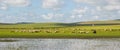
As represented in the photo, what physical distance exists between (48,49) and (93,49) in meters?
5.34

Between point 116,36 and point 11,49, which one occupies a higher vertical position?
point 11,49

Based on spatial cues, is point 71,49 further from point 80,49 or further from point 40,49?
point 40,49

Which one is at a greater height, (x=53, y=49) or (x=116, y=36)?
(x=53, y=49)

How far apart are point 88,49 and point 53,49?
13.6ft

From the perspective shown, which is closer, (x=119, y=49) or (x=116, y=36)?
→ (x=119, y=49)

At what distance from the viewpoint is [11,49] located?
40750 mm

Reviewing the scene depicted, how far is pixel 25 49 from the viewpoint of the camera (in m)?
41.3

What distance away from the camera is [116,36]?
68.1 m

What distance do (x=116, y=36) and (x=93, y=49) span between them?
27.2 metres

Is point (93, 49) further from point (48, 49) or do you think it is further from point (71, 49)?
point (48, 49)

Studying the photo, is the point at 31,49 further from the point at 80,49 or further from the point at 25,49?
the point at 80,49

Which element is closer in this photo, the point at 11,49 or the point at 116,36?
the point at 11,49

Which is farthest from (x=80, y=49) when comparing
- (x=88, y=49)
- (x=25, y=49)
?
(x=25, y=49)

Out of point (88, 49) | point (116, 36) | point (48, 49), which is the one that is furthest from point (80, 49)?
point (116, 36)
